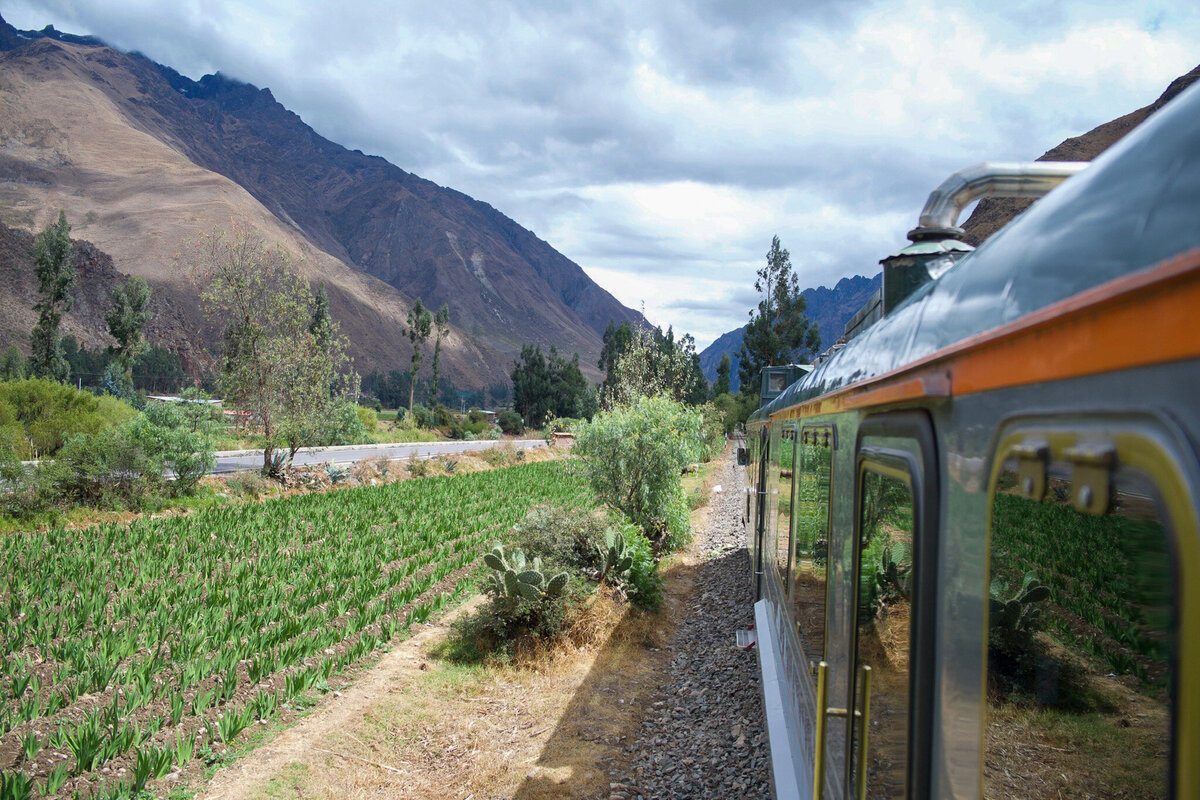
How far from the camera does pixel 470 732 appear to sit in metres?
6.31

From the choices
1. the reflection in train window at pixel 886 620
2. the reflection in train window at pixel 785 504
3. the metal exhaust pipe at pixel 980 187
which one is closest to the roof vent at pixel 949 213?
the metal exhaust pipe at pixel 980 187

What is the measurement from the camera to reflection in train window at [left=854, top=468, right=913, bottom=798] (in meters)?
1.84

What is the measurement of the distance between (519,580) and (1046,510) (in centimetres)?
736

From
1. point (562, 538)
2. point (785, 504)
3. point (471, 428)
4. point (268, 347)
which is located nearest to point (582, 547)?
point (562, 538)

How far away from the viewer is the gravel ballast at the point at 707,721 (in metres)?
5.41

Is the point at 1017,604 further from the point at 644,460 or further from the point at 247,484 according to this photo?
the point at 247,484

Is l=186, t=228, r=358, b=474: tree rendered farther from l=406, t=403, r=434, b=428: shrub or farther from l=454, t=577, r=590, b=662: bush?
l=406, t=403, r=434, b=428: shrub

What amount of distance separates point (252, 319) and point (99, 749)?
18.1 metres

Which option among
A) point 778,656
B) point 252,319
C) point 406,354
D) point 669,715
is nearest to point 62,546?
point 669,715

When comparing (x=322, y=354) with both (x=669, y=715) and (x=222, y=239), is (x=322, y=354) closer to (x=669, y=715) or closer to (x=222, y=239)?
(x=222, y=239)

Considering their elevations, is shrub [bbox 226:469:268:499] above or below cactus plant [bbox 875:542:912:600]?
below

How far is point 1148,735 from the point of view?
914 mm

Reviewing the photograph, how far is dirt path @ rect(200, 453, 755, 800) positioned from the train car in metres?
3.87

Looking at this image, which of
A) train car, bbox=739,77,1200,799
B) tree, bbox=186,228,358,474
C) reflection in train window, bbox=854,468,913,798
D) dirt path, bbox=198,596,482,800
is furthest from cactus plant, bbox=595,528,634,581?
tree, bbox=186,228,358,474
